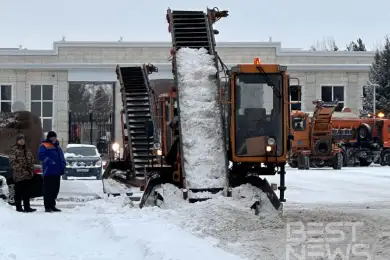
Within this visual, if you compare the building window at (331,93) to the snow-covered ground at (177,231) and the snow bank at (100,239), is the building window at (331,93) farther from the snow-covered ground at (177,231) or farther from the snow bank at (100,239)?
the snow bank at (100,239)

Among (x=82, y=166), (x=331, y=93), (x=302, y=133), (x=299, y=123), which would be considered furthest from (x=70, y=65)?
(x=82, y=166)

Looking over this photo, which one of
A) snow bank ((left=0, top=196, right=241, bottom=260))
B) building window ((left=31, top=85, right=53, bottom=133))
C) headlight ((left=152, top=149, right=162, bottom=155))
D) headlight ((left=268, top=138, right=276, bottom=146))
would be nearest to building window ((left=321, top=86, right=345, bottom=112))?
building window ((left=31, top=85, right=53, bottom=133))

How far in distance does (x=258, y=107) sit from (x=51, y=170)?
451 centimetres

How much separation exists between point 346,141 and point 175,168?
3147 cm

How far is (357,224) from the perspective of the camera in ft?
45.4

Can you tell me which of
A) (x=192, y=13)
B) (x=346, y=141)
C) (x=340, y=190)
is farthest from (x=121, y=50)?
(x=192, y=13)

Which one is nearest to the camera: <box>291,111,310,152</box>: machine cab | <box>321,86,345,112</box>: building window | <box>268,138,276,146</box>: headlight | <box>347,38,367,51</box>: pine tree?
<box>268,138,276,146</box>: headlight

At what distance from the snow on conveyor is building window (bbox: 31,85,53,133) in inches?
1530

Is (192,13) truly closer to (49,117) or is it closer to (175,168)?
(175,168)

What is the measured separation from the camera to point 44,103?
56125 millimetres

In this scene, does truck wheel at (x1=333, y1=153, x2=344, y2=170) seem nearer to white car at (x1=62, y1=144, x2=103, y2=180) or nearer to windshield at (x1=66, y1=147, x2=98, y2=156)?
windshield at (x1=66, y1=147, x2=98, y2=156)

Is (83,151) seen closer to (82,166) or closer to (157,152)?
(82,166)

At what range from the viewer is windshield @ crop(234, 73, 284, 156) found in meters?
16.9

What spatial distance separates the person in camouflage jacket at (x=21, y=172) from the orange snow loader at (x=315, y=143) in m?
27.1
